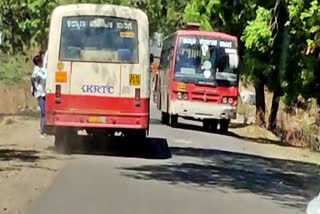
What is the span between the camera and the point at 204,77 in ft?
107

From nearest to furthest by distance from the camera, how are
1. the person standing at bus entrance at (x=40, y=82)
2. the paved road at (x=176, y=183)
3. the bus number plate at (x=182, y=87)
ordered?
the paved road at (x=176, y=183) → the person standing at bus entrance at (x=40, y=82) → the bus number plate at (x=182, y=87)

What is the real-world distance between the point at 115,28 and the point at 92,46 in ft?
2.09

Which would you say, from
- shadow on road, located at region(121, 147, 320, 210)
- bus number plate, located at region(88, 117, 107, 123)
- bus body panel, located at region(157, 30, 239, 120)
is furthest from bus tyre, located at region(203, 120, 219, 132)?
bus number plate, located at region(88, 117, 107, 123)

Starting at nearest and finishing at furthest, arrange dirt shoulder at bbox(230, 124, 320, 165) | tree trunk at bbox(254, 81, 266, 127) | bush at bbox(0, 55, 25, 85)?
dirt shoulder at bbox(230, 124, 320, 165)
tree trunk at bbox(254, 81, 266, 127)
bush at bbox(0, 55, 25, 85)

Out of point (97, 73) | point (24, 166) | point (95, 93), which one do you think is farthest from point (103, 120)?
point (24, 166)

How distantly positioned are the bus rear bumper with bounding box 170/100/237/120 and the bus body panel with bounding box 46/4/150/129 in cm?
1279

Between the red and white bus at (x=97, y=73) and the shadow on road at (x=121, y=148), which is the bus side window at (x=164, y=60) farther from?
the red and white bus at (x=97, y=73)

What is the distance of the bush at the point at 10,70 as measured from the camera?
42.1 meters

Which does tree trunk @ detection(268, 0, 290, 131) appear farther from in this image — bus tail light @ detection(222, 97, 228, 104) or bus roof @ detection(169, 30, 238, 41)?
bus tail light @ detection(222, 97, 228, 104)

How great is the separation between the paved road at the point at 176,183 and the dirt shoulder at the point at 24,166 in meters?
0.25

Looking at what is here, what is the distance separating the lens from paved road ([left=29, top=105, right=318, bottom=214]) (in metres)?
13.2

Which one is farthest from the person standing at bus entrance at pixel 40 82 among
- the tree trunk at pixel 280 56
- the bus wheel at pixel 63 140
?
the tree trunk at pixel 280 56

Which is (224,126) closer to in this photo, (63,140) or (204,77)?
(204,77)

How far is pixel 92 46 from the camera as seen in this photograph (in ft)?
64.5
